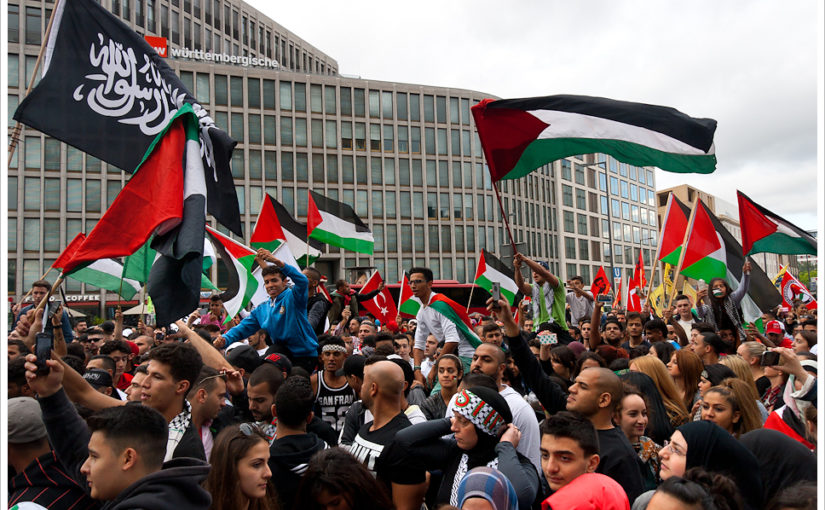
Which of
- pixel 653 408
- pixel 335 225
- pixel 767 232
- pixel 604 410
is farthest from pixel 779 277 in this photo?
pixel 604 410

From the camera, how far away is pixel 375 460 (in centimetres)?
387

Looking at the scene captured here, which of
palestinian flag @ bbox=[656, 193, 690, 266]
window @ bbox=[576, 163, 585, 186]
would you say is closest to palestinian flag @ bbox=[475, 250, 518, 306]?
palestinian flag @ bbox=[656, 193, 690, 266]

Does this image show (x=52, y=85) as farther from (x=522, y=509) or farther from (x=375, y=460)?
(x=522, y=509)

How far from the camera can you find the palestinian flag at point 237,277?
10117 millimetres

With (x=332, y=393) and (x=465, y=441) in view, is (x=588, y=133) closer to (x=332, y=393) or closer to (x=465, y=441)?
(x=332, y=393)

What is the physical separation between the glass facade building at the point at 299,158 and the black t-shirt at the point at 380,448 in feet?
158

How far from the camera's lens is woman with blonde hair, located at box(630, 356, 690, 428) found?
17.4ft

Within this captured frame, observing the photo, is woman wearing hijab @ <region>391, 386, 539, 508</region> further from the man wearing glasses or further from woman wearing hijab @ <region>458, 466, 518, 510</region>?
the man wearing glasses

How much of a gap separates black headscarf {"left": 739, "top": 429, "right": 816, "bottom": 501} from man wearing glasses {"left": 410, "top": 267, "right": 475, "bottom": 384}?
14.5 feet

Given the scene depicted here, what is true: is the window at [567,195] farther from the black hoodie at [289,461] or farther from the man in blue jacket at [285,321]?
the black hoodie at [289,461]

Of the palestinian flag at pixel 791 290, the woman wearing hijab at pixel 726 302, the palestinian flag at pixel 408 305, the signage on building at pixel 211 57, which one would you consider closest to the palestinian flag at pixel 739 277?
the woman wearing hijab at pixel 726 302

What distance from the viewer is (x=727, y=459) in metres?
3.31

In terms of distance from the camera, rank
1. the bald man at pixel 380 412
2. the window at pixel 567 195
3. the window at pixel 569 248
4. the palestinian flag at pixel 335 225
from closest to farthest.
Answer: the bald man at pixel 380 412
the palestinian flag at pixel 335 225
the window at pixel 569 248
the window at pixel 567 195

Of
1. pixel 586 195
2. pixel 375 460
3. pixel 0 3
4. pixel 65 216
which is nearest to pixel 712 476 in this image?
pixel 375 460
